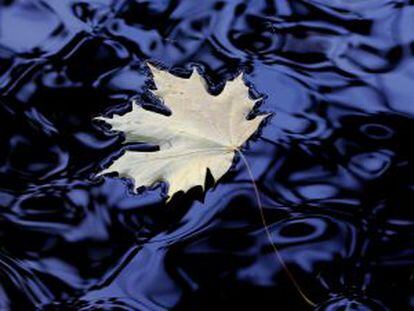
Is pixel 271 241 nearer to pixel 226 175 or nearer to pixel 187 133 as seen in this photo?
pixel 226 175

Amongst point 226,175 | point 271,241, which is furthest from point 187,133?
point 271,241

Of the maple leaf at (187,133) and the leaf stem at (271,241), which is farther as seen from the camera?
the maple leaf at (187,133)

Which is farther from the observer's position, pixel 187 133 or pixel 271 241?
pixel 187 133

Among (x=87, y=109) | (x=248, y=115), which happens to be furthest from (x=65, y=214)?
(x=248, y=115)

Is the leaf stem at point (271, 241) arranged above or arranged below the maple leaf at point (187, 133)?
below

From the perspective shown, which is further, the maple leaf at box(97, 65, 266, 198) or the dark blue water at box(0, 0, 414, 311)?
the maple leaf at box(97, 65, 266, 198)
